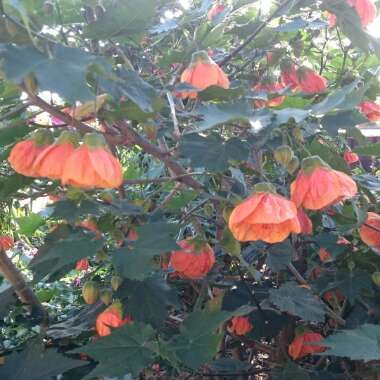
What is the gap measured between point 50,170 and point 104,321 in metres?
0.35

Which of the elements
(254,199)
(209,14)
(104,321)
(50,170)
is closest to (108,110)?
(50,170)

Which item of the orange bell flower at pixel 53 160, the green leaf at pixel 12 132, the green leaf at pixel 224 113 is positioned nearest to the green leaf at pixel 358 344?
the green leaf at pixel 224 113

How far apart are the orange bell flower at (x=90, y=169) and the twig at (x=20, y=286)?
18.6 inches

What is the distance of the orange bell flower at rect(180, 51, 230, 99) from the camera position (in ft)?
3.03

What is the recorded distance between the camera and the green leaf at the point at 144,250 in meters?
0.75

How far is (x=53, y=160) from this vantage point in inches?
29.1

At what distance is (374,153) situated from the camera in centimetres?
90

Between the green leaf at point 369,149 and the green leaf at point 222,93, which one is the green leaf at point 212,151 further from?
the green leaf at point 369,149

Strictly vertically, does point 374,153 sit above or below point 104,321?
above

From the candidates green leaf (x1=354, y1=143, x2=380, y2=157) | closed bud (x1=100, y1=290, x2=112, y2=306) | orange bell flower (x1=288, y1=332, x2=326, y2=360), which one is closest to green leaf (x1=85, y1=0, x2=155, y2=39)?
green leaf (x1=354, y1=143, x2=380, y2=157)

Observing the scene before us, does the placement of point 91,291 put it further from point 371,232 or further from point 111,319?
point 371,232

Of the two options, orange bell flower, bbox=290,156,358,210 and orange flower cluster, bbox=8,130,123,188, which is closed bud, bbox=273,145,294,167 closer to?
orange bell flower, bbox=290,156,358,210

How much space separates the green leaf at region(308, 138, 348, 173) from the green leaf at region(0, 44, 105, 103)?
43 centimetres

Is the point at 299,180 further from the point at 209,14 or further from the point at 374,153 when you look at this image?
the point at 209,14
